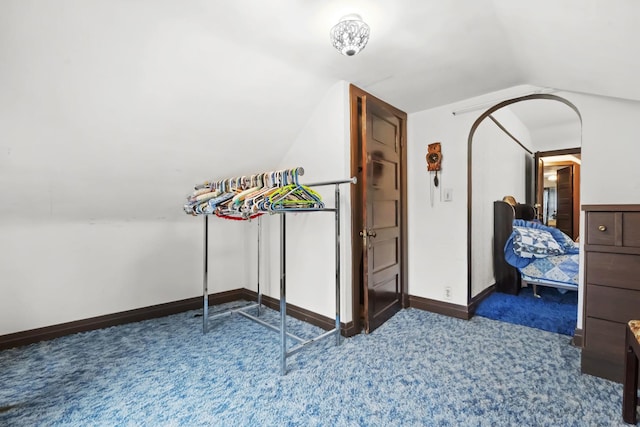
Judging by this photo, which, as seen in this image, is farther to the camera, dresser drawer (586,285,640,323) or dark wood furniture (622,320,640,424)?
dresser drawer (586,285,640,323)

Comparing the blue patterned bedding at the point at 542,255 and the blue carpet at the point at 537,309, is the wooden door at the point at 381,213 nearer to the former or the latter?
the blue carpet at the point at 537,309

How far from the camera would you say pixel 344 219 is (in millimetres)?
2340

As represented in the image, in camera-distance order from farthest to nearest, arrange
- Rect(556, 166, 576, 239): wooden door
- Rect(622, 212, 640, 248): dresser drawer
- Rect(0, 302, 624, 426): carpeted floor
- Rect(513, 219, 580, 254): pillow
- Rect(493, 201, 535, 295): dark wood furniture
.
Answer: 1. Rect(556, 166, 576, 239): wooden door
2. Rect(493, 201, 535, 295): dark wood furniture
3. Rect(513, 219, 580, 254): pillow
4. Rect(622, 212, 640, 248): dresser drawer
5. Rect(0, 302, 624, 426): carpeted floor

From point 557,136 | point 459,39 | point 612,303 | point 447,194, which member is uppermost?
point 557,136

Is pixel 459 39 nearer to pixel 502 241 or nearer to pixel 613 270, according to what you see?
pixel 613 270

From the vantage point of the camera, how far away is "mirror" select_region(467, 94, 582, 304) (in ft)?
9.78

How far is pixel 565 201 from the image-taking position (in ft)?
18.1

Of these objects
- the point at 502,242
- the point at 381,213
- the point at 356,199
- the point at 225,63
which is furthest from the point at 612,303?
the point at 225,63

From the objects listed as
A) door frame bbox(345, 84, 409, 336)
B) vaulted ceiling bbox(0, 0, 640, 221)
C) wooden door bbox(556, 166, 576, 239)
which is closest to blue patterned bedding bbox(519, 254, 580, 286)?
vaulted ceiling bbox(0, 0, 640, 221)

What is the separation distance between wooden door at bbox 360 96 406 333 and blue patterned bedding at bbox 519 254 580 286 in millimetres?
1584

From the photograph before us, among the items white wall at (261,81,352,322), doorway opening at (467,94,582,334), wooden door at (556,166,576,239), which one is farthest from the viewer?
wooden door at (556,166,576,239)

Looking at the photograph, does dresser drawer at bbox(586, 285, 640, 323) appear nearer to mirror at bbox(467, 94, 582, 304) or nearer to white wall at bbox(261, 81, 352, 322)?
mirror at bbox(467, 94, 582, 304)

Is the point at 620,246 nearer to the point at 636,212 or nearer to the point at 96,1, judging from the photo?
the point at 636,212

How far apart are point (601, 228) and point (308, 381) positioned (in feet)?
6.33
